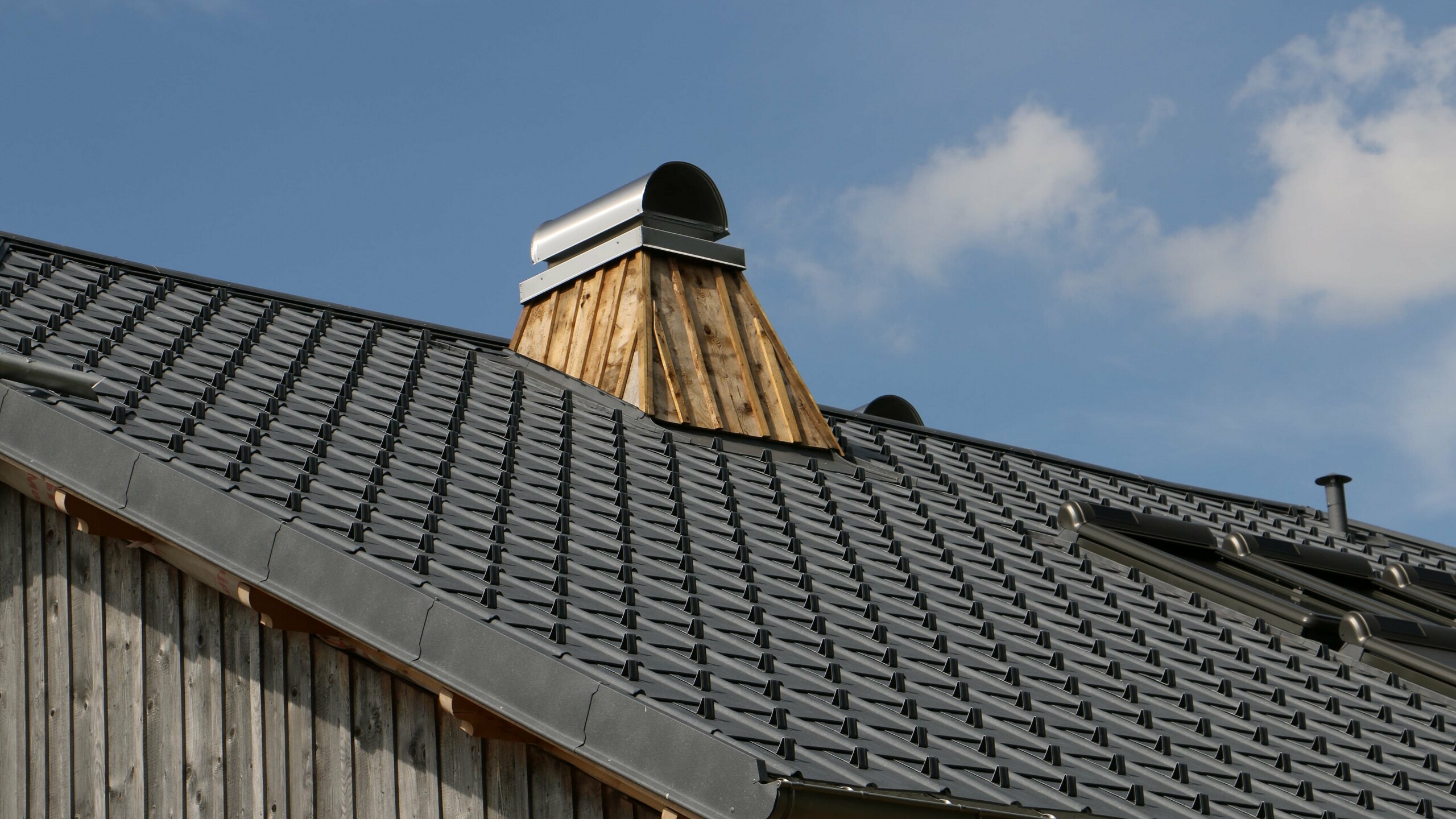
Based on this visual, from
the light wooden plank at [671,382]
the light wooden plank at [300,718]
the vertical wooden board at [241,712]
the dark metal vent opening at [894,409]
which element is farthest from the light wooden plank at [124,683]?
the dark metal vent opening at [894,409]

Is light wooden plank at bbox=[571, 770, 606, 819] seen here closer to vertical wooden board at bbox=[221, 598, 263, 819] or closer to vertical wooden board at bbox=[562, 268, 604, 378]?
vertical wooden board at bbox=[221, 598, 263, 819]

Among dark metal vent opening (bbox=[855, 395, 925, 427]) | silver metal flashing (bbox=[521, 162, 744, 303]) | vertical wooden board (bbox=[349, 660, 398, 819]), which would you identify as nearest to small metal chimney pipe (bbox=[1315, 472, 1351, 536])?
dark metal vent opening (bbox=[855, 395, 925, 427])

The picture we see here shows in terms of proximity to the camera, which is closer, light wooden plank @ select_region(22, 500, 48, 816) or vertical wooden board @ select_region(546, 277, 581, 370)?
light wooden plank @ select_region(22, 500, 48, 816)

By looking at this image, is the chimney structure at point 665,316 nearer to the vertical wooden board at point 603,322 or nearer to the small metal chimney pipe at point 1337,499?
the vertical wooden board at point 603,322

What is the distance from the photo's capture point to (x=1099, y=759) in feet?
20.1

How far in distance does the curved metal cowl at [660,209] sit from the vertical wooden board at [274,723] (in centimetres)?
547

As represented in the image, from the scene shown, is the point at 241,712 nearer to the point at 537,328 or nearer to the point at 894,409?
the point at 537,328

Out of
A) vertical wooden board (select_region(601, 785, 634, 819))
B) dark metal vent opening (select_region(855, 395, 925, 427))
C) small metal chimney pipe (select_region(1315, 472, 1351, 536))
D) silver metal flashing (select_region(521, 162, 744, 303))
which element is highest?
silver metal flashing (select_region(521, 162, 744, 303))

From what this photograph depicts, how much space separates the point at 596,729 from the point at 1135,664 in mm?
3786

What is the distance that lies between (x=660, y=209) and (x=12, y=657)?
564 cm

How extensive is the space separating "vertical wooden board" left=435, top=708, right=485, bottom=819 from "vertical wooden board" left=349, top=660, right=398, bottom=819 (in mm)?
243

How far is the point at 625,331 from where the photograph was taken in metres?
10.5

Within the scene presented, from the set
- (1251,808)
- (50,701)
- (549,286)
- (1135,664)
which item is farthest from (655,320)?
(1251,808)

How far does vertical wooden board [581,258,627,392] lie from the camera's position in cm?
1041
